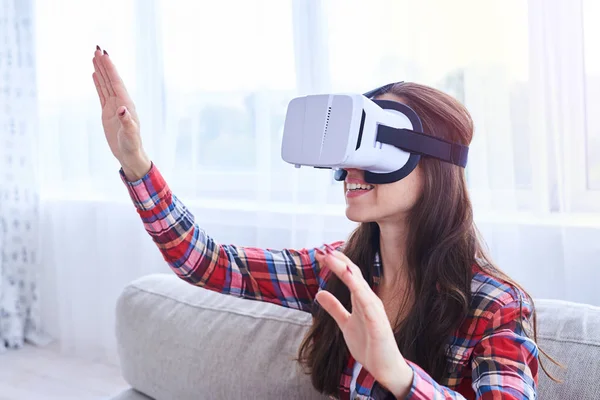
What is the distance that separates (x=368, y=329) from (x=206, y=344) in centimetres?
71

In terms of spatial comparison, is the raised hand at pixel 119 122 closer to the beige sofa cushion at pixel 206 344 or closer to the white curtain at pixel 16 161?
the beige sofa cushion at pixel 206 344

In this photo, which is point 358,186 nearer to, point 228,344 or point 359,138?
point 359,138

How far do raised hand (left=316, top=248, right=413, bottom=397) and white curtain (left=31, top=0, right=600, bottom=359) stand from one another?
3.26 feet

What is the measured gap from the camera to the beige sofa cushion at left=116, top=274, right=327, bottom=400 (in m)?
1.29

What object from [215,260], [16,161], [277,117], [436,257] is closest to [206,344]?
[215,260]

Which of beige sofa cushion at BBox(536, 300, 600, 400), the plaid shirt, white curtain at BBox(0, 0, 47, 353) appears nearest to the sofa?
beige sofa cushion at BBox(536, 300, 600, 400)

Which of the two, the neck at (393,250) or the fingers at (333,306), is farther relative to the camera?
the neck at (393,250)

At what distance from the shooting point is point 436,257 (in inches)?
42.3

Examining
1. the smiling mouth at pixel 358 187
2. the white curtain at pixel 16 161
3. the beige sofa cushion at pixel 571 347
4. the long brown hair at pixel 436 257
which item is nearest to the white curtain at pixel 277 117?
the white curtain at pixel 16 161

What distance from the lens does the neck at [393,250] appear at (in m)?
1.15

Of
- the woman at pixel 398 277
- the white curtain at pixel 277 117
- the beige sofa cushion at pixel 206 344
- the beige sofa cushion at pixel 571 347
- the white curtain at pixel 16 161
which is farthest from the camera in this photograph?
the white curtain at pixel 16 161

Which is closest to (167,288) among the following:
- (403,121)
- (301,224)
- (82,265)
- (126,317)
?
(126,317)

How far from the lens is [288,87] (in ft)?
7.25

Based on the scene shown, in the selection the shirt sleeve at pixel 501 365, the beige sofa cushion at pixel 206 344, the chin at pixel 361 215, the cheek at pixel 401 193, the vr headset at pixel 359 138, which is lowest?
the beige sofa cushion at pixel 206 344
